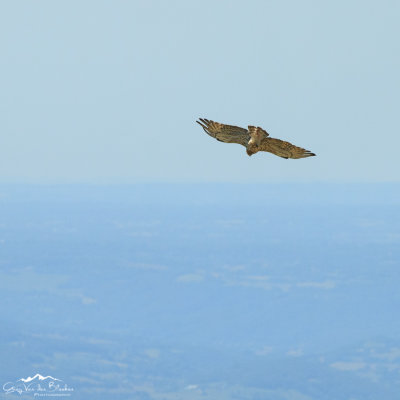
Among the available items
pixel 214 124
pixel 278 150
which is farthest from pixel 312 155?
pixel 214 124

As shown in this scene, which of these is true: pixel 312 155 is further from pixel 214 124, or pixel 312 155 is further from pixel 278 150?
pixel 214 124
